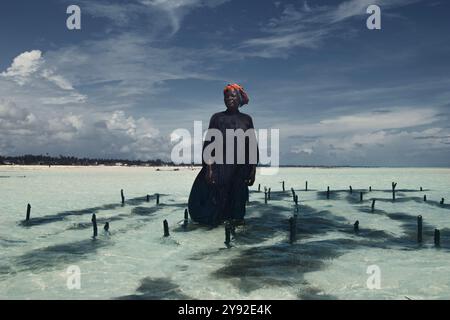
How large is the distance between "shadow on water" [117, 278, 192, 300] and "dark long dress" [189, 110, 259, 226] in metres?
6.34

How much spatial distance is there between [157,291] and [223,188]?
7.36m

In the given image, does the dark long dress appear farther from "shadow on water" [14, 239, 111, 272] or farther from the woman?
"shadow on water" [14, 239, 111, 272]

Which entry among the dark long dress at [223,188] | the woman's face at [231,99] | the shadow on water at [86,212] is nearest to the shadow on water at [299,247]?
the dark long dress at [223,188]

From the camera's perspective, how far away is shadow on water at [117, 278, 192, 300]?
404 inches

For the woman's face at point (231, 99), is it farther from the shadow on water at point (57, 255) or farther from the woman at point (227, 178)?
the shadow on water at point (57, 255)

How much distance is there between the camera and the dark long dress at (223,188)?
55.3ft

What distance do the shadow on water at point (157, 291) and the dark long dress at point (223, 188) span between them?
6341mm

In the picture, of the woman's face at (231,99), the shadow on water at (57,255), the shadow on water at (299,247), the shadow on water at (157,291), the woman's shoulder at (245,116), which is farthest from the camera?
the woman's shoulder at (245,116)

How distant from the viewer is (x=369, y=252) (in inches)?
594

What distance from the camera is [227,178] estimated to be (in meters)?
17.2

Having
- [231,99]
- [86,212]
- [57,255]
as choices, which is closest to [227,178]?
[231,99]
